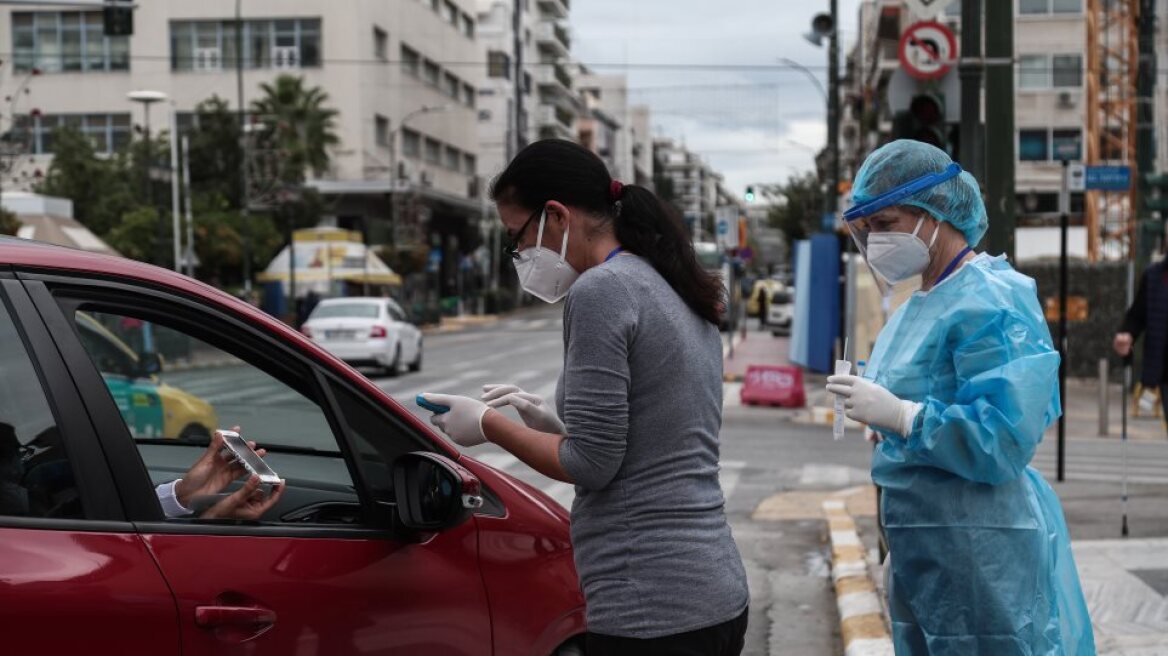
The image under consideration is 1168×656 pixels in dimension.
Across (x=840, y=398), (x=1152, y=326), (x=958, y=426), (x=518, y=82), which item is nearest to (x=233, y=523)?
(x=840, y=398)

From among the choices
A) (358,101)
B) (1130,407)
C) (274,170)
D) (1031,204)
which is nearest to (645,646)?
(1130,407)

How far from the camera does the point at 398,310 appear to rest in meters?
29.0

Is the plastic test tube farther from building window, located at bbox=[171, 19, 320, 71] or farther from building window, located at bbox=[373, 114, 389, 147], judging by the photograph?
building window, located at bbox=[373, 114, 389, 147]

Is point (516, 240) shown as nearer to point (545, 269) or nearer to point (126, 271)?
point (545, 269)

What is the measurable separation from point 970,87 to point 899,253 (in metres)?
5.48

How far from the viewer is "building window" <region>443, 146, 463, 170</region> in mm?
81000

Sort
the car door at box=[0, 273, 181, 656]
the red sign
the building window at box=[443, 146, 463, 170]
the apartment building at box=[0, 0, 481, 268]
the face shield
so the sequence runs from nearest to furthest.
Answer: the car door at box=[0, 273, 181, 656]
the face shield
the red sign
the apartment building at box=[0, 0, 481, 268]
the building window at box=[443, 146, 463, 170]

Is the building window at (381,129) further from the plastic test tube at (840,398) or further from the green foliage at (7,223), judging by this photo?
the plastic test tube at (840,398)

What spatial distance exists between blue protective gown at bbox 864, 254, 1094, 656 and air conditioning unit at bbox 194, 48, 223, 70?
62903mm

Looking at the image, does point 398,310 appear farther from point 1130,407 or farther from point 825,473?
point 825,473

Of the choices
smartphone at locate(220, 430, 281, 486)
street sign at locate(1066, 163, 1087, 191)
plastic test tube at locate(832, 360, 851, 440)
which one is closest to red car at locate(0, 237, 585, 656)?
smartphone at locate(220, 430, 281, 486)

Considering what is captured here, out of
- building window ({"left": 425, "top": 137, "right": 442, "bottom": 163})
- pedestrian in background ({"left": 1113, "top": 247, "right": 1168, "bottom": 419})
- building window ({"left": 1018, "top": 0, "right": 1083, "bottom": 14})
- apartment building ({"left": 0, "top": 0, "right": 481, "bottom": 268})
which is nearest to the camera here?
pedestrian in background ({"left": 1113, "top": 247, "right": 1168, "bottom": 419})

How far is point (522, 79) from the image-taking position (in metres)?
101

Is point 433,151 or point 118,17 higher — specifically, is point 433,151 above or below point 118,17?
above
